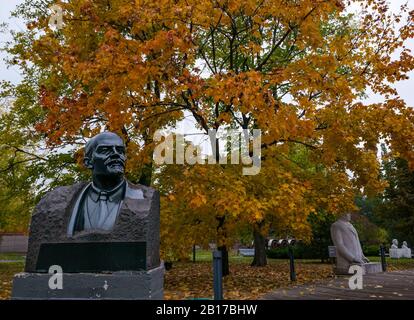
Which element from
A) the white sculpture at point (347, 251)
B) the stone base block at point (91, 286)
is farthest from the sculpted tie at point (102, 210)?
the white sculpture at point (347, 251)

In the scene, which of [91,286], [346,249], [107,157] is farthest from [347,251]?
[91,286]

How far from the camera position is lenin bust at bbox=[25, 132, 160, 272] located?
529 cm

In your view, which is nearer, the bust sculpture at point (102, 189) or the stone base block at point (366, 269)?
the bust sculpture at point (102, 189)

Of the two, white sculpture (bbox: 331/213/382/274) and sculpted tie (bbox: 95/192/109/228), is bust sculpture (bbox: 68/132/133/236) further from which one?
white sculpture (bbox: 331/213/382/274)

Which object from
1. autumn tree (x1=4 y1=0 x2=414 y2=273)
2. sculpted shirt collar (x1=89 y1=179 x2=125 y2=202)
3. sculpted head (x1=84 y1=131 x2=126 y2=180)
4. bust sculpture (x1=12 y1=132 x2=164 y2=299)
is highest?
autumn tree (x1=4 y1=0 x2=414 y2=273)

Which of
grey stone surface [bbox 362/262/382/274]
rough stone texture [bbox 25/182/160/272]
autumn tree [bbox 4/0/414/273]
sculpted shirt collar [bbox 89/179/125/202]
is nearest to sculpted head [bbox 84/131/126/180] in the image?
sculpted shirt collar [bbox 89/179/125/202]

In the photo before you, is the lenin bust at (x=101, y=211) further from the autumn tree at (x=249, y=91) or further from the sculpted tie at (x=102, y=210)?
the autumn tree at (x=249, y=91)

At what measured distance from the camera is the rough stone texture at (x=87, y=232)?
5.26 metres

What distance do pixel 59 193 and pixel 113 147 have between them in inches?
42.7

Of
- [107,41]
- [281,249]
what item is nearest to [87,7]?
[107,41]

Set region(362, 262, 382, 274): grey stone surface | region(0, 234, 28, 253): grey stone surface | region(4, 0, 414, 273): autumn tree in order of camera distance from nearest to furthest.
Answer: region(4, 0, 414, 273): autumn tree < region(362, 262, 382, 274): grey stone surface < region(0, 234, 28, 253): grey stone surface

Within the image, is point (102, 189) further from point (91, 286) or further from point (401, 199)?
point (401, 199)

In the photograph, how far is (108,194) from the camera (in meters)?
5.80

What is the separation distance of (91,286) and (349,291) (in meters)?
7.11
